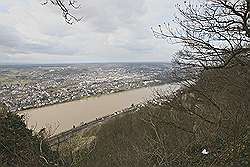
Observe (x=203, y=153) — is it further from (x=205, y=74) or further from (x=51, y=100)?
(x=51, y=100)

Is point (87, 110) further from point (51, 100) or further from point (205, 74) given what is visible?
point (205, 74)

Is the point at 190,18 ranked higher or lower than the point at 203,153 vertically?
higher

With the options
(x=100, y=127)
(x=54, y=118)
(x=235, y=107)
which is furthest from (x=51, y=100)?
(x=235, y=107)

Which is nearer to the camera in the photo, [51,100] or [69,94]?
[51,100]

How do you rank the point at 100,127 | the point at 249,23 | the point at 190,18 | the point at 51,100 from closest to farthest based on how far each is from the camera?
the point at 249,23
the point at 190,18
the point at 100,127
the point at 51,100

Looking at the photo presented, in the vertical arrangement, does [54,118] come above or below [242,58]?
below

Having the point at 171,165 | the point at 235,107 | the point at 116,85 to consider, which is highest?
the point at 235,107

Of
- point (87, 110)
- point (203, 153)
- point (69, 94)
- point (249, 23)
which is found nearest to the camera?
point (249, 23)

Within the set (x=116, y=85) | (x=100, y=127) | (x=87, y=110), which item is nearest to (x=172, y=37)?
(x=100, y=127)

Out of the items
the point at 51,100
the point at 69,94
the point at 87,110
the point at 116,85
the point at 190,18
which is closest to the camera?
the point at 190,18
